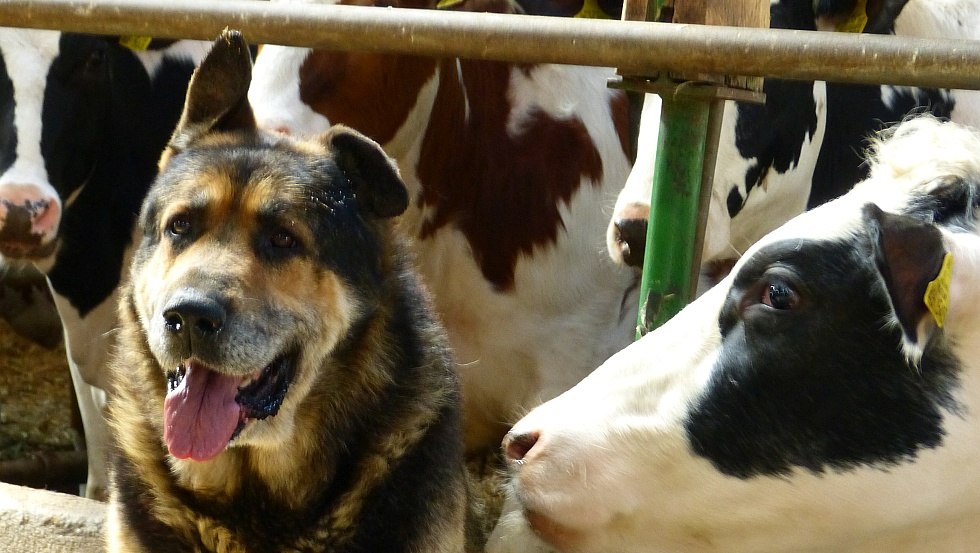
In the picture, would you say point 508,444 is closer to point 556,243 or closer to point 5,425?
point 556,243

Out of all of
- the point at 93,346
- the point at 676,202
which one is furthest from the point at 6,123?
the point at 676,202

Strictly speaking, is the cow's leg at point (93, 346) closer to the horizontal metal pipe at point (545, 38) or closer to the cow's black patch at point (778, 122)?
the horizontal metal pipe at point (545, 38)

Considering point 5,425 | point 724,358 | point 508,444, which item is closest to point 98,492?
point 5,425

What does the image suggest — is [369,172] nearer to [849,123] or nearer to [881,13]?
[881,13]

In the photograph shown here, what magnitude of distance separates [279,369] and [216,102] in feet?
2.55

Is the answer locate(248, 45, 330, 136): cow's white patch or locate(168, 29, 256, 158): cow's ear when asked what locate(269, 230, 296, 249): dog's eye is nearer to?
locate(168, 29, 256, 158): cow's ear

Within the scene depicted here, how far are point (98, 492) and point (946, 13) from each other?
3920 millimetres

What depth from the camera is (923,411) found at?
1.98m

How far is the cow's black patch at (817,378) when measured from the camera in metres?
1.99

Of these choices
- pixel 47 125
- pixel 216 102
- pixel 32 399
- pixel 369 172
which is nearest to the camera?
pixel 369 172

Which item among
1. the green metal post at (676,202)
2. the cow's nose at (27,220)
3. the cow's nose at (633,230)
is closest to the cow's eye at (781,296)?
the green metal post at (676,202)

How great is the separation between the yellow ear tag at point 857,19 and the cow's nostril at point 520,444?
203 centimetres

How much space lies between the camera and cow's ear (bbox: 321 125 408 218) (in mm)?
2809

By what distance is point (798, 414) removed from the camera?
2043 millimetres
